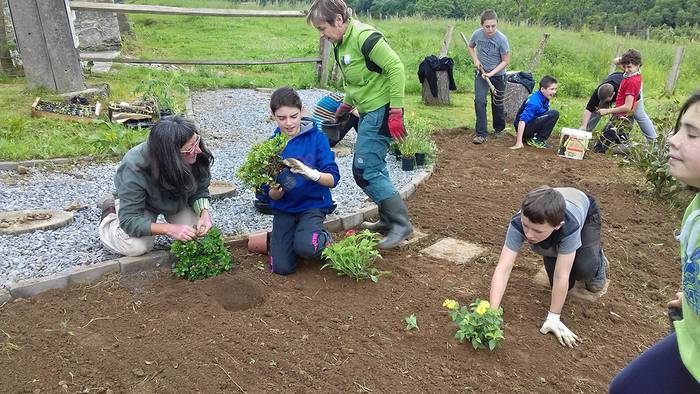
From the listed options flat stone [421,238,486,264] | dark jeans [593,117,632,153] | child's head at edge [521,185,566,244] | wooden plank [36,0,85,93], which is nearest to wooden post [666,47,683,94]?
dark jeans [593,117,632,153]

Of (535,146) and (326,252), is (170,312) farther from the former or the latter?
(535,146)

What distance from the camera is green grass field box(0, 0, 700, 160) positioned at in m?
6.37

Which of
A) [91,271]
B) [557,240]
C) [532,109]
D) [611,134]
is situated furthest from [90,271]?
[611,134]

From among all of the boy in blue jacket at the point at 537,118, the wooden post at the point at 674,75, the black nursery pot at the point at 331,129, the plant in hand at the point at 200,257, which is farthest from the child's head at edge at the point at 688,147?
the wooden post at the point at 674,75

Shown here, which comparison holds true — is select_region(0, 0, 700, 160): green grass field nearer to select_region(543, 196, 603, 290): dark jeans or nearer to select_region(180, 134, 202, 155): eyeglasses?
select_region(180, 134, 202, 155): eyeglasses

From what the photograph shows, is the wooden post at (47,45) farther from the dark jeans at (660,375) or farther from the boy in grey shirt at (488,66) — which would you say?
the dark jeans at (660,375)

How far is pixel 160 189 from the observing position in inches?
141

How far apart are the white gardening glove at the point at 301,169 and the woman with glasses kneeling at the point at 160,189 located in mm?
593

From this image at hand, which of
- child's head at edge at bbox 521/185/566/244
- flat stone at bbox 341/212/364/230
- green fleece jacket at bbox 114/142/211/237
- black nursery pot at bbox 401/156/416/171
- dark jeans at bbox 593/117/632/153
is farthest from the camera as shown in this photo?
dark jeans at bbox 593/117/632/153

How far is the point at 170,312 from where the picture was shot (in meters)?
3.14

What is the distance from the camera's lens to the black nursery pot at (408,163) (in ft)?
19.6

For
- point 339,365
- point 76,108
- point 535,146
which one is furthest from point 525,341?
point 76,108

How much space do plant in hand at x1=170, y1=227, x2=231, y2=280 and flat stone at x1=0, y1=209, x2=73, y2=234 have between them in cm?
130

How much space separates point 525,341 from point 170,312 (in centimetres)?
207
